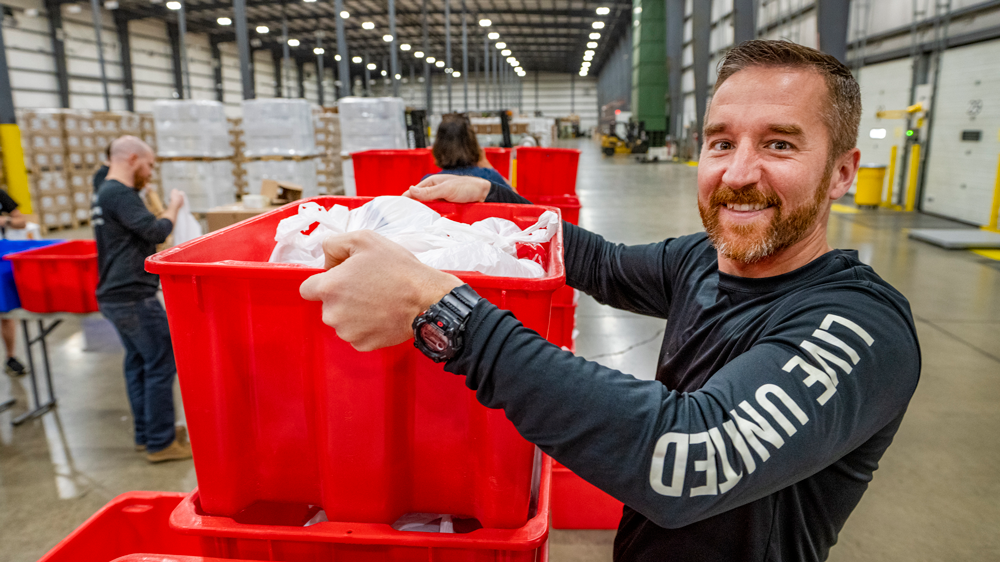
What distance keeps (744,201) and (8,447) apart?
4.78m

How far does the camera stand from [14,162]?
10.4 metres

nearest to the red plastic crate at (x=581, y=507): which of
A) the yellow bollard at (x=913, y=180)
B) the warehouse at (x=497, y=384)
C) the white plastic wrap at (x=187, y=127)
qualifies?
the warehouse at (x=497, y=384)

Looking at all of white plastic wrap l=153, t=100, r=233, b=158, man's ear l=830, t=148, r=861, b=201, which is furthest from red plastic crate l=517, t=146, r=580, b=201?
white plastic wrap l=153, t=100, r=233, b=158

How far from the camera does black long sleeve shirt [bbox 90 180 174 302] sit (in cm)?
352

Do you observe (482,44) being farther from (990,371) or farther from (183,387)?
(183,387)

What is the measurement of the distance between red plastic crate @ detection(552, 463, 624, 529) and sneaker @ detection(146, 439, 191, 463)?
236 cm

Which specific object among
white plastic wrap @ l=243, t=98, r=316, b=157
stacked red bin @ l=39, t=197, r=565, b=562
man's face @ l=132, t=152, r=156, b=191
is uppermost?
white plastic wrap @ l=243, t=98, r=316, b=157

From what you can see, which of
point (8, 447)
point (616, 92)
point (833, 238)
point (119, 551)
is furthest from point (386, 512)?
point (616, 92)

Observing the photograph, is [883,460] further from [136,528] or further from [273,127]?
[273,127]

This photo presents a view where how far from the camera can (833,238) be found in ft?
31.0

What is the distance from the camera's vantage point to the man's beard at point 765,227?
1198 millimetres

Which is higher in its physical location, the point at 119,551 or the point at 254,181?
the point at 254,181

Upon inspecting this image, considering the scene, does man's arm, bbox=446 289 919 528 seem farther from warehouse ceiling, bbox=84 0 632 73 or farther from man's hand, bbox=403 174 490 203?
warehouse ceiling, bbox=84 0 632 73

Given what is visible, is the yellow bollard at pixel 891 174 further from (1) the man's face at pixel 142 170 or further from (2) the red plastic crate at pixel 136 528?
(2) the red plastic crate at pixel 136 528
